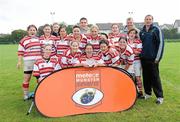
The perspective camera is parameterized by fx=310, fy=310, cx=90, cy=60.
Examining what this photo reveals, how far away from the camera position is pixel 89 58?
6699mm

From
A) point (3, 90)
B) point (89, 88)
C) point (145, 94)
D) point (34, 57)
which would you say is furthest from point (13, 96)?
point (145, 94)

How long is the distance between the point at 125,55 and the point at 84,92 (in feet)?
4.71

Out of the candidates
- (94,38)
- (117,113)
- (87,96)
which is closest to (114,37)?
(94,38)

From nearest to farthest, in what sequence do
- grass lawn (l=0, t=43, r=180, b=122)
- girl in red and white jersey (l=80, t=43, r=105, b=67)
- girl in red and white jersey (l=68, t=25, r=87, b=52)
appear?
grass lawn (l=0, t=43, r=180, b=122) < girl in red and white jersey (l=80, t=43, r=105, b=67) < girl in red and white jersey (l=68, t=25, r=87, b=52)

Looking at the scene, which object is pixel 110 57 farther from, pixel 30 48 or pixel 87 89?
pixel 30 48

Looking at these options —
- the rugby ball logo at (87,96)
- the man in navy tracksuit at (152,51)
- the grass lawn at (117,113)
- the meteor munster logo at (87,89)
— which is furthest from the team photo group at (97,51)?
the rugby ball logo at (87,96)

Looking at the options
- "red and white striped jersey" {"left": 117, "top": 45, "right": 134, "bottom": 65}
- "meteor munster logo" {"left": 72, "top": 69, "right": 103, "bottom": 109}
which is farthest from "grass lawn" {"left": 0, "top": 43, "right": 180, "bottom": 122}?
"red and white striped jersey" {"left": 117, "top": 45, "right": 134, "bottom": 65}

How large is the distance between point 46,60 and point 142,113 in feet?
7.88

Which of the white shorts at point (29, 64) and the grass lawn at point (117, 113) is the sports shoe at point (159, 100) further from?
the white shorts at point (29, 64)

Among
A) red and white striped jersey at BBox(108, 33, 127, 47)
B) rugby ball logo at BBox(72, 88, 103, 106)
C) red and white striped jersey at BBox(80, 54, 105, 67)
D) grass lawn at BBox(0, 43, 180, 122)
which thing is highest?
red and white striped jersey at BBox(108, 33, 127, 47)

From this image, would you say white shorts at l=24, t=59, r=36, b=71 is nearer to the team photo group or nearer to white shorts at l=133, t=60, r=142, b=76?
the team photo group

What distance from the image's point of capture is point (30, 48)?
24.0ft

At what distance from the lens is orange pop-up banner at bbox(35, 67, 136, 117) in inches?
248

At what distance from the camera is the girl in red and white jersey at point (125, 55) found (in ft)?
23.4
